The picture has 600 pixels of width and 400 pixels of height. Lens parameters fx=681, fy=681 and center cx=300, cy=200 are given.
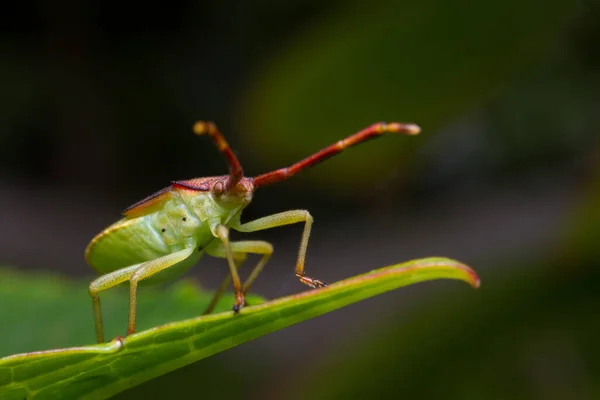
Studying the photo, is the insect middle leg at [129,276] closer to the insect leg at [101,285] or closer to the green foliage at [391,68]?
the insect leg at [101,285]

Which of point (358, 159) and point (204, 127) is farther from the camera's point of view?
point (358, 159)

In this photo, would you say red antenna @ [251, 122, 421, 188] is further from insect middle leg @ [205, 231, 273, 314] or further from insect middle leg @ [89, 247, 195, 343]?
insect middle leg @ [89, 247, 195, 343]

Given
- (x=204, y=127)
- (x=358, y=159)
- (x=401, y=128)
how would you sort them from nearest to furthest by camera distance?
(x=204, y=127)
(x=401, y=128)
(x=358, y=159)

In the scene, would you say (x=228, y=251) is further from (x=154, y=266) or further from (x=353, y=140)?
(x=353, y=140)

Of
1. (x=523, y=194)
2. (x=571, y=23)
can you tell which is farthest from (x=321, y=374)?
(x=523, y=194)

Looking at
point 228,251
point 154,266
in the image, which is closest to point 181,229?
point 154,266
